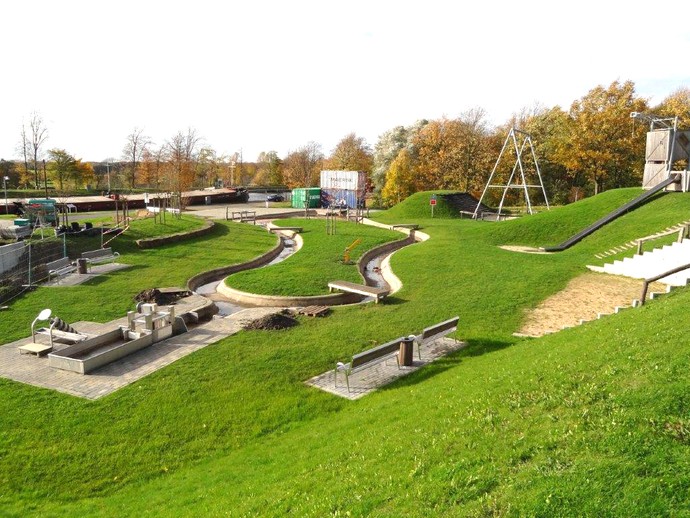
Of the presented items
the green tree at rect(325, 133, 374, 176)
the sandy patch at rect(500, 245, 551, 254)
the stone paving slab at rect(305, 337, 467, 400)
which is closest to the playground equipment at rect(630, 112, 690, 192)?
the sandy patch at rect(500, 245, 551, 254)

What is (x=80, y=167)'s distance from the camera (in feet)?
244

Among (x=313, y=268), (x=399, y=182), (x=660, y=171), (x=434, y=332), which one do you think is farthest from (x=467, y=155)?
(x=434, y=332)

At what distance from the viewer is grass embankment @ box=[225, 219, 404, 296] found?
2130 centimetres

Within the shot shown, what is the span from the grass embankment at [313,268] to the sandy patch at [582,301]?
8.38 meters

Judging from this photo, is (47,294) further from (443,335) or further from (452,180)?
(452,180)

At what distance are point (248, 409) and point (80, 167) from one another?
7492 cm

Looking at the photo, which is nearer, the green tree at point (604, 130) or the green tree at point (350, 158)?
the green tree at point (604, 130)

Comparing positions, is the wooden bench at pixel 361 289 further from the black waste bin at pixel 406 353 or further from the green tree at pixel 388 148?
the green tree at pixel 388 148

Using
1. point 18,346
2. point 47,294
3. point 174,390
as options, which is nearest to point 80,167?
point 47,294

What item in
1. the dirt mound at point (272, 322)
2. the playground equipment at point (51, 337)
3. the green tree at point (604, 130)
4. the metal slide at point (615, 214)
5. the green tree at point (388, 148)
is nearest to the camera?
the playground equipment at point (51, 337)

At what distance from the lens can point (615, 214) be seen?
3164 centimetres

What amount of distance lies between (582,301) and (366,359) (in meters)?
10.6

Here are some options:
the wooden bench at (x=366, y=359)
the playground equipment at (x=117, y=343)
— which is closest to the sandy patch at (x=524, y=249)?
the wooden bench at (x=366, y=359)

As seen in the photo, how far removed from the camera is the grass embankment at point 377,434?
5.77 m
